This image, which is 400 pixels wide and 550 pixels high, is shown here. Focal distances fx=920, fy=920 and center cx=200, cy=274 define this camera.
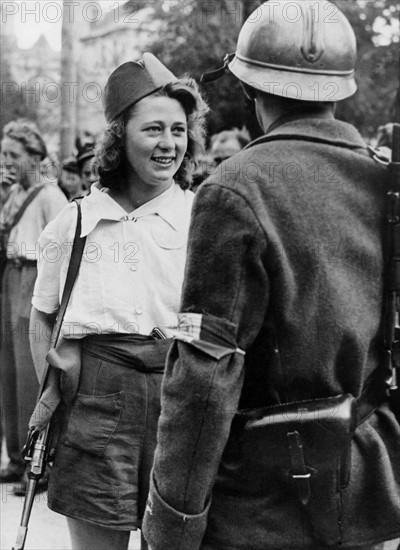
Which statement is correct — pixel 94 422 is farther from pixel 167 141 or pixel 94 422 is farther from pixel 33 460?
pixel 167 141

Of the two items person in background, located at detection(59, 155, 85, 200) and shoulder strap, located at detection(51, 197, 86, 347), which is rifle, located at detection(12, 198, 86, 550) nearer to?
shoulder strap, located at detection(51, 197, 86, 347)

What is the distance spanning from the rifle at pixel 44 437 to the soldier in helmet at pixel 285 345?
106 cm

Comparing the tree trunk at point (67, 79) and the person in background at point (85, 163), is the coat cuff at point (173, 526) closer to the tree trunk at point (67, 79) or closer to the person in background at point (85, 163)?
the person in background at point (85, 163)

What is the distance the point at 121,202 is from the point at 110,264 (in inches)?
11.3

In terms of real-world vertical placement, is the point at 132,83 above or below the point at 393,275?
above

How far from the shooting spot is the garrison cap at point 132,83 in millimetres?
3344

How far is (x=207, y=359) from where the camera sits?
2111 mm

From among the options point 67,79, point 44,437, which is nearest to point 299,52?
point 44,437

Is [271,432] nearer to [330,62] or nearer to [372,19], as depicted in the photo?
[330,62]

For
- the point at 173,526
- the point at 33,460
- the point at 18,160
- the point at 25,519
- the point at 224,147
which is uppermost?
the point at 224,147

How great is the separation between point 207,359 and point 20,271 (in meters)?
4.27

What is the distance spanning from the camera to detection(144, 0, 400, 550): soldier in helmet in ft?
7.00

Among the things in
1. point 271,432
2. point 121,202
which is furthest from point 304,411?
point 121,202

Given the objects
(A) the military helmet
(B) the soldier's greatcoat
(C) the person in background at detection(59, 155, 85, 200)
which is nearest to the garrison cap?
(A) the military helmet
